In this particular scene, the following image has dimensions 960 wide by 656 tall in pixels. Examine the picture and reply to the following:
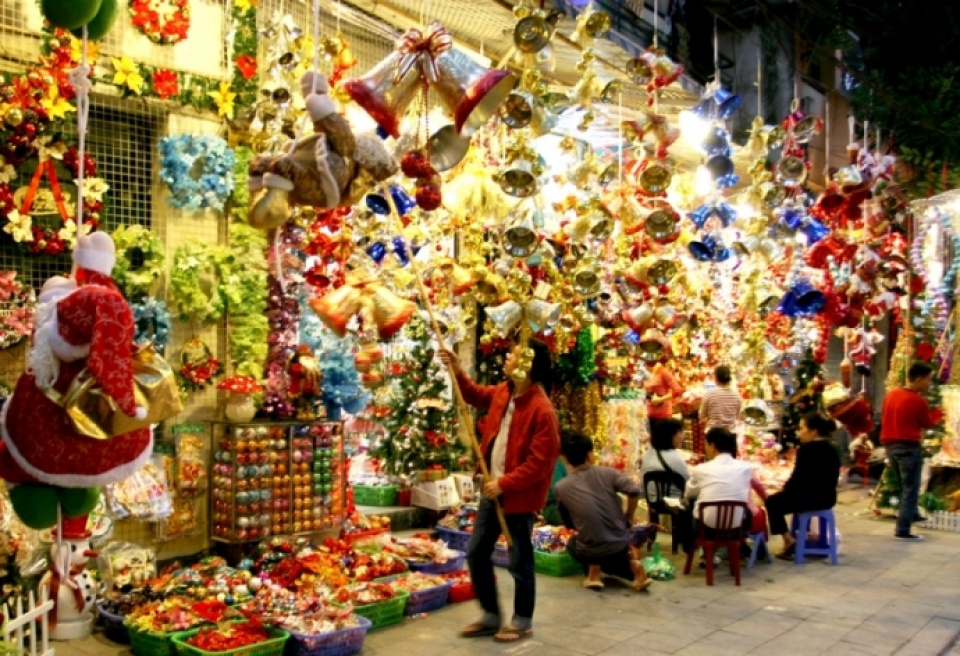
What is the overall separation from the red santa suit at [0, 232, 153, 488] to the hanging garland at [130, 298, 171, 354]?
8.70ft

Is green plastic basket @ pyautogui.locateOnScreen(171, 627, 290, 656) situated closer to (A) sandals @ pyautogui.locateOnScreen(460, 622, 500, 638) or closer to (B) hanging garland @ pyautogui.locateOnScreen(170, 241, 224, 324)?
(A) sandals @ pyautogui.locateOnScreen(460, 622, 500, 638)

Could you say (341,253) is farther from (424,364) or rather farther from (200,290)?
(424,364)

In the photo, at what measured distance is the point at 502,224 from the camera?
5.72 metres

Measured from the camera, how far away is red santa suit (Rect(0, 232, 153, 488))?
2490 mm

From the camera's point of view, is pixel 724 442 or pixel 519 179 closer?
pixel 519 179

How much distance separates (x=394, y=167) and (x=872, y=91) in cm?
699

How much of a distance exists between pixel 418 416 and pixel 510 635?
341 cm

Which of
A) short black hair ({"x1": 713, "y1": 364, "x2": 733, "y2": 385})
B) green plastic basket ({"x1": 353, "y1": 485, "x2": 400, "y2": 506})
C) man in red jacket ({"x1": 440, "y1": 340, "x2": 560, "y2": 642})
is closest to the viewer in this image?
man in red jacket ({"x1": 440, "y1": 340, "x2": 560, "y2": 642})

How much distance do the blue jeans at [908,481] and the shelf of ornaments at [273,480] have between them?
482cm

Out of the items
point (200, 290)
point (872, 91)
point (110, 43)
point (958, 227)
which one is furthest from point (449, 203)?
point (958, 227)

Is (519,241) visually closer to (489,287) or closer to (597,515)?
(489,287)

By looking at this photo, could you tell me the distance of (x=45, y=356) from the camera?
258cm

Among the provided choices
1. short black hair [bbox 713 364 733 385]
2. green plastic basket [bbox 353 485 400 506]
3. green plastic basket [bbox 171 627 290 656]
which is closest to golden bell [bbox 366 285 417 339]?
green plastic basket [bbox 171 627 290 656]

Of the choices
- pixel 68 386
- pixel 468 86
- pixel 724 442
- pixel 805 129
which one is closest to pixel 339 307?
pixel 468 86
